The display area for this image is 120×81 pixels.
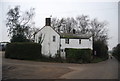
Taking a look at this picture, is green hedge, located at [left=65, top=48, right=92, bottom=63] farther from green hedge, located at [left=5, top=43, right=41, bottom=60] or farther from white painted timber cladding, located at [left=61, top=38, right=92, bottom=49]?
white painted timber cladding, located at [left=61, top=38, right=92, bottom=49]

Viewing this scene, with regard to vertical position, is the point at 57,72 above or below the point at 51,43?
below

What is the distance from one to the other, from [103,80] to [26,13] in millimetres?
46963

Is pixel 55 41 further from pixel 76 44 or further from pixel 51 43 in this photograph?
pixel 76 44

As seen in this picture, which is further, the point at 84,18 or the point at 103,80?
the point at 84,18

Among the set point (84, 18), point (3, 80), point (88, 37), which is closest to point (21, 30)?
point (88, 37)

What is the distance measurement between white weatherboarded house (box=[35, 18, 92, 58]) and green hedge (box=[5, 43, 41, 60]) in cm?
848

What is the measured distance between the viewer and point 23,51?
1551 inches

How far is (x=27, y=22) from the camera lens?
195 ft

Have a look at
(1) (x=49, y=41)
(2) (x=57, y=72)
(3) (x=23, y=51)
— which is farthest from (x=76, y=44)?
(2) (x=57, y=72)

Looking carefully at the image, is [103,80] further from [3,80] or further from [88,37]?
[88,37]

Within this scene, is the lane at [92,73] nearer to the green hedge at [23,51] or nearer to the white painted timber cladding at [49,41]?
the green hedge at [23,51]

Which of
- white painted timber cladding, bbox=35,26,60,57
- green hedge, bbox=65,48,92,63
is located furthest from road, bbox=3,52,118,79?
white painted timber cladding, bbox=35,26,60,57

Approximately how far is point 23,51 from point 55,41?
1152 cm

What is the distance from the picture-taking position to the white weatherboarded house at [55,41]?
160 ft
